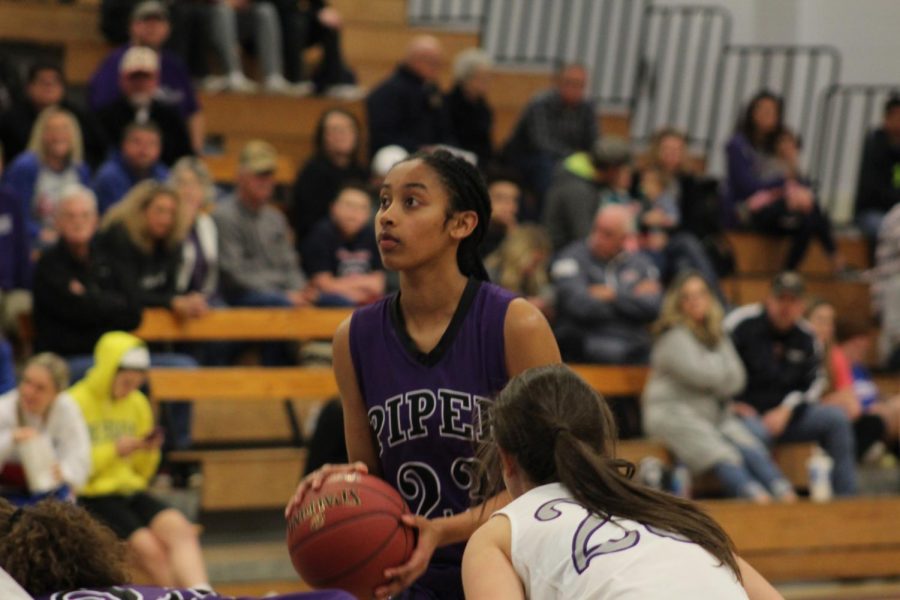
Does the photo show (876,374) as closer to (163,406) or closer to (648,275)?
(648,275)

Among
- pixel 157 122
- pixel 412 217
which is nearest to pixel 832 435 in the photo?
pixel 157 122

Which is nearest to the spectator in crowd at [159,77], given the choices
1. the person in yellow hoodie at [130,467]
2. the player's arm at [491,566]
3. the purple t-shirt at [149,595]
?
the person in yellow hoodie at [130,467]

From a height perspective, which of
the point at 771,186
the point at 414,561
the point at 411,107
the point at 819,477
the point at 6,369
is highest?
the point at 411,107

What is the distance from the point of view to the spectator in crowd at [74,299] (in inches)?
292

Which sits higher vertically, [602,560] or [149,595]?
[602,560]

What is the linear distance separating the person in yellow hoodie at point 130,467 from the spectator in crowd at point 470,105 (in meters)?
3.87

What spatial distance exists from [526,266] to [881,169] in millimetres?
4044

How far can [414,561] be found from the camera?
336 cm

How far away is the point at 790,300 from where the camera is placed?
8711mm

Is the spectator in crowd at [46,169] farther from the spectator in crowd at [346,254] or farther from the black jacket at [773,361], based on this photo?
the black jacket at [773,361]

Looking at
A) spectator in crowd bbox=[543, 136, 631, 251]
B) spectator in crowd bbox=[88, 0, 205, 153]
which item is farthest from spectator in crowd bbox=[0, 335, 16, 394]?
spectator in crowd bbox=[543, 136, 631, 251]

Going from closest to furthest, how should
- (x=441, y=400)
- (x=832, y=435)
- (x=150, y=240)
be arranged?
(x=441, y=400) < (x=150, y=240) < (x=832, y=435)

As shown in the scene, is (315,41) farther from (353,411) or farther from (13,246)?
(353,411)

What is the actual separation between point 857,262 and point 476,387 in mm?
8507
